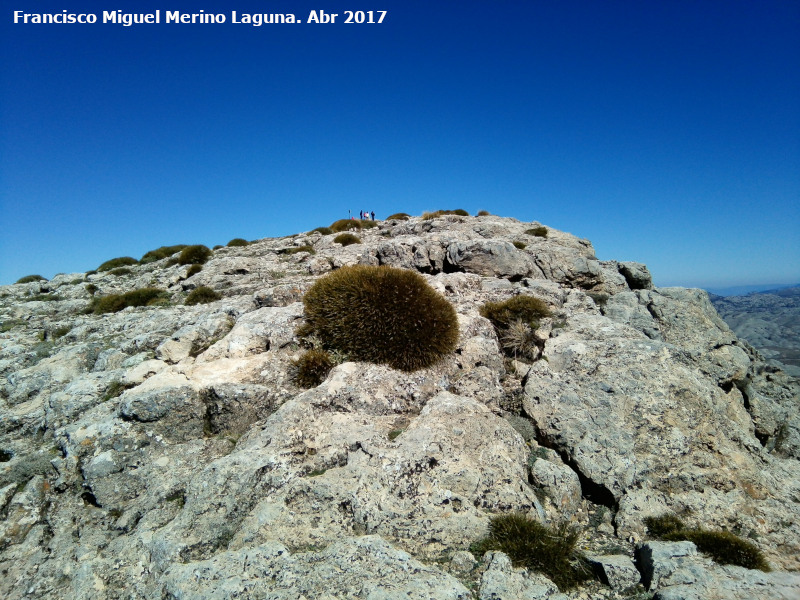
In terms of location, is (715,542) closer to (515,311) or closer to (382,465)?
(382,465)

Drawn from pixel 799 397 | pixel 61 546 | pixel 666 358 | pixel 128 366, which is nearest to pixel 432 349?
pixel 666 358

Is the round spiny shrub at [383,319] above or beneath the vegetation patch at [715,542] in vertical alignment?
above

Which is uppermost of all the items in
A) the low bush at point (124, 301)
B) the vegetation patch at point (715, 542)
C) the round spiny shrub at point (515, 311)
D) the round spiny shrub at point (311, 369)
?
the low bush at point (124, 301)

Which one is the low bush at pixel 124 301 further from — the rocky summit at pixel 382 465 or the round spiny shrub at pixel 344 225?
the round spiny shrub at pixel 344 225

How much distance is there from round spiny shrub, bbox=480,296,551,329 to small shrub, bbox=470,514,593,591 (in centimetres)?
586

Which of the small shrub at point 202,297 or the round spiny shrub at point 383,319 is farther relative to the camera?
the small shrub at point 202,297

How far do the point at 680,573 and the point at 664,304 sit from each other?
10.6m

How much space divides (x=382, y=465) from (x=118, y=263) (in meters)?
37.6

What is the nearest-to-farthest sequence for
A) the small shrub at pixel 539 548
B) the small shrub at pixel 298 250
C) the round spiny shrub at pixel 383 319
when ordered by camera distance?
the small shrub at pixel 539 548, the round spiny shrub at pixel 383 319, the small shrub at pixel 298 250

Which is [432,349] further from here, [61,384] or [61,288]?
[61,288]

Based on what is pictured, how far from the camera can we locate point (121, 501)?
6262mm

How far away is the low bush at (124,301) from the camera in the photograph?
16.3 metres

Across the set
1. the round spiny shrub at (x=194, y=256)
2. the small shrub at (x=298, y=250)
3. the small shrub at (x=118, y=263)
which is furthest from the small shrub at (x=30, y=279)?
the small shrub at (x=298, y=250)

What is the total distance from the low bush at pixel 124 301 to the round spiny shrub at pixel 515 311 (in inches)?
602
